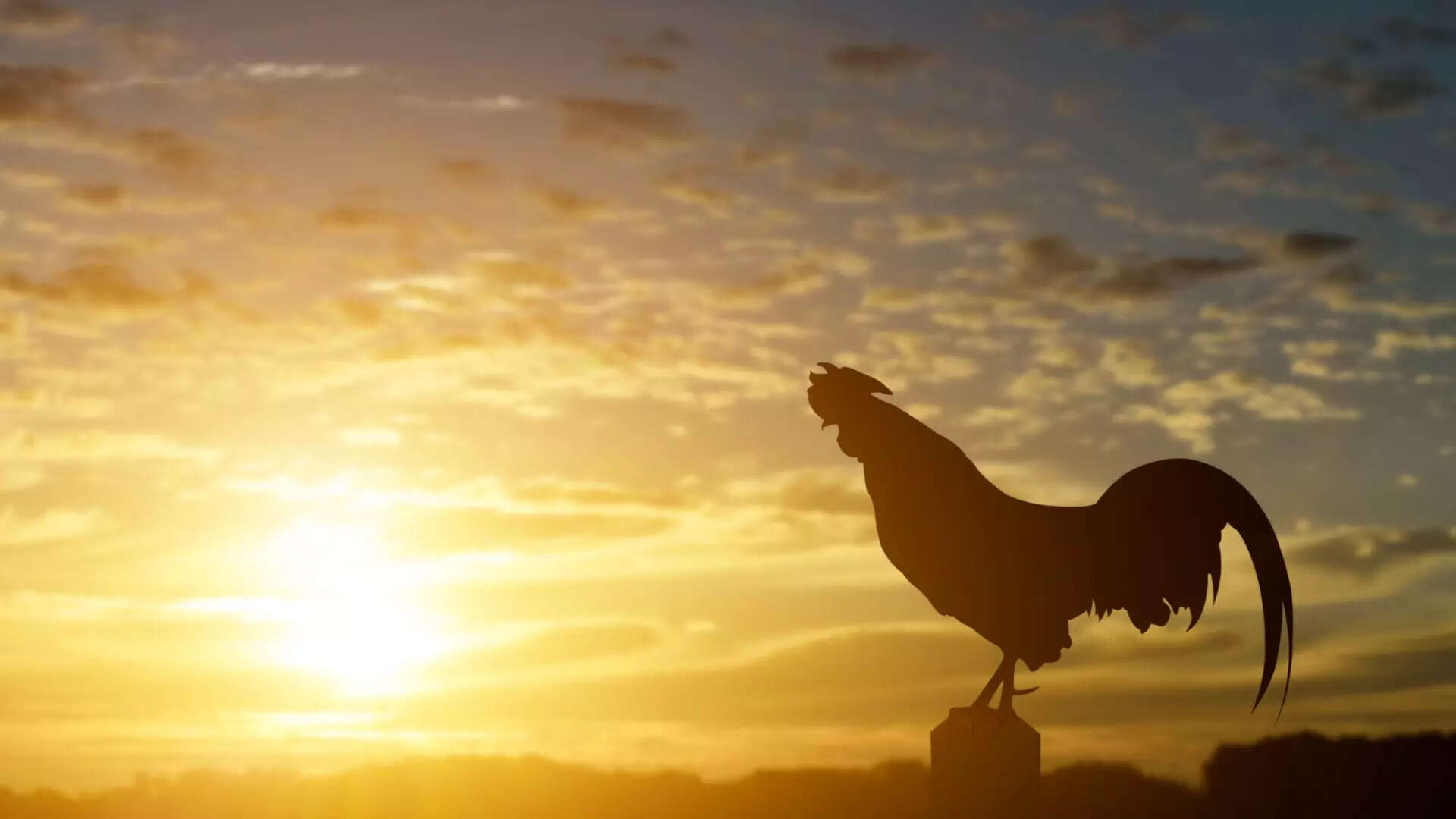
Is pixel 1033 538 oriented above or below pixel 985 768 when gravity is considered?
above

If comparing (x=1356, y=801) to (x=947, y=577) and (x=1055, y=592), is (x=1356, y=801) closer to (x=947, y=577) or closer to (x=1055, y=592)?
(x=1055, y=592)

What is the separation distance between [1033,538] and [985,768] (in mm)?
2399

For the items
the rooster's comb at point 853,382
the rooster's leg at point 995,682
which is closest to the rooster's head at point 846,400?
the rooster's comb at point 853,382

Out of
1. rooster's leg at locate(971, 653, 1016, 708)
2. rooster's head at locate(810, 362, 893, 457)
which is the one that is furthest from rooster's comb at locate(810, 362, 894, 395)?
rooster's leg at locate(971, 653, 1016, 708)

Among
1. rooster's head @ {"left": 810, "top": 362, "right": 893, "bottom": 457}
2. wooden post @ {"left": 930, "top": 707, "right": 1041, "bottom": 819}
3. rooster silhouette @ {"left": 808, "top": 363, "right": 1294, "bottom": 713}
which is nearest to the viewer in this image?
wooden post @ {"left": 930, "top": 707, "right": 1041, "bottom": 819}

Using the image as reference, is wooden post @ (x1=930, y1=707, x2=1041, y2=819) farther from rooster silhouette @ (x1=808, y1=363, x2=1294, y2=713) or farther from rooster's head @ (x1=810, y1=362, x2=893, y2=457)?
rooster's head @ (x1=810, y1=362, x2=893, y2=457)

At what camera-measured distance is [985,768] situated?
11.2 meters

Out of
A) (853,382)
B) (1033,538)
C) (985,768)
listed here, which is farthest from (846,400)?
(985,768)

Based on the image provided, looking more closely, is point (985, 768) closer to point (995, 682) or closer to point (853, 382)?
point (995, 682)

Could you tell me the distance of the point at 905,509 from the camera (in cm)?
1278

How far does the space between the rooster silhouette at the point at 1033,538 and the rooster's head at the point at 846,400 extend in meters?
0.01

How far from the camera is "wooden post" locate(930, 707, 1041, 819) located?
11.1 meters

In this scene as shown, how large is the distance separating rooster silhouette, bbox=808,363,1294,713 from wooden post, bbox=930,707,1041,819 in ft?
1.20

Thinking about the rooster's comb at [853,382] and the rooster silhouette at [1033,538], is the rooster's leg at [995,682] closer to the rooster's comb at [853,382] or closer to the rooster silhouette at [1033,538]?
the rooster silhouette at [1033,538]
